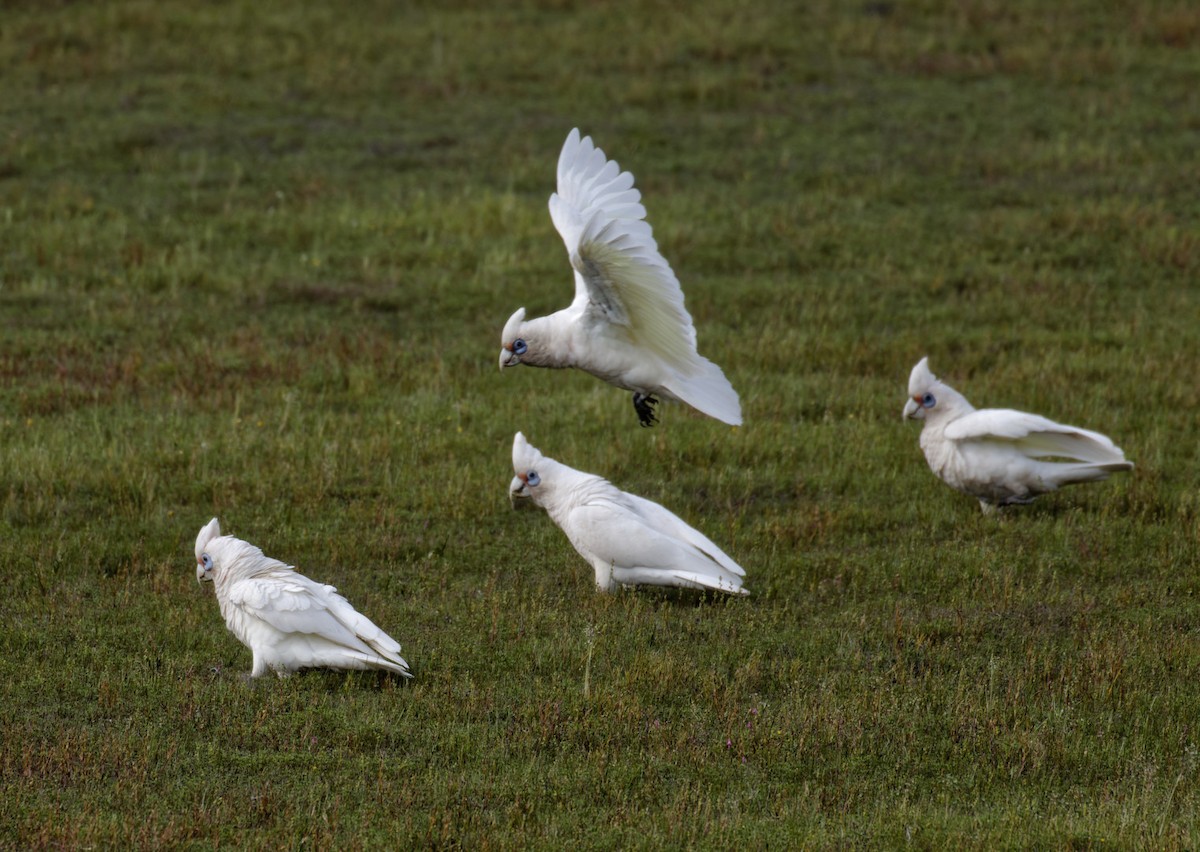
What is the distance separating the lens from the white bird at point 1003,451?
10.1 metres

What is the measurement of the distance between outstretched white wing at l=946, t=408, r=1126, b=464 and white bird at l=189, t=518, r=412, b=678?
465 centimetres

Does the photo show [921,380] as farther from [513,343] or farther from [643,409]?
[513,343]

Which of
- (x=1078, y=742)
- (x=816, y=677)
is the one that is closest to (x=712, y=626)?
(x=816, y=677)

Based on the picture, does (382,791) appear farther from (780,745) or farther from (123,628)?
(123,628)

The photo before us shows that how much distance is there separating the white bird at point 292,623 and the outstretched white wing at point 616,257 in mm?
2138

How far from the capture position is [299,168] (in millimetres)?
19594

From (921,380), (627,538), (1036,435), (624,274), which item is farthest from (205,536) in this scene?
(1036,435)

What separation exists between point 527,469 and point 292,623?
2.23m

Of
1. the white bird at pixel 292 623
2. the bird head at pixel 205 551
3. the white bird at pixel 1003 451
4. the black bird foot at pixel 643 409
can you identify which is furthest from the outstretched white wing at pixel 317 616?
the white bird at pixel 1003 451

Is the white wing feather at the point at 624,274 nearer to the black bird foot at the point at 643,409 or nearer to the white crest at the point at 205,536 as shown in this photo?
the black bird foot at the point at 643,409

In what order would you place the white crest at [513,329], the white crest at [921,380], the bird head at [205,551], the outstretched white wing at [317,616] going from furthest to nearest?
the white crest at [921,380], the white crest at [513,329], the bird head at [205,551], the outstretched white wing at [317,616]

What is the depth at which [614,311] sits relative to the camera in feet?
27.3

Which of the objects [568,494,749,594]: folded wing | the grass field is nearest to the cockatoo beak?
the grass field

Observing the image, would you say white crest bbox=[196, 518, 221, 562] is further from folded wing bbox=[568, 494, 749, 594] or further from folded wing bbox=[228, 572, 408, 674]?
folded wing bbox=[568, 494, 749, 594]
